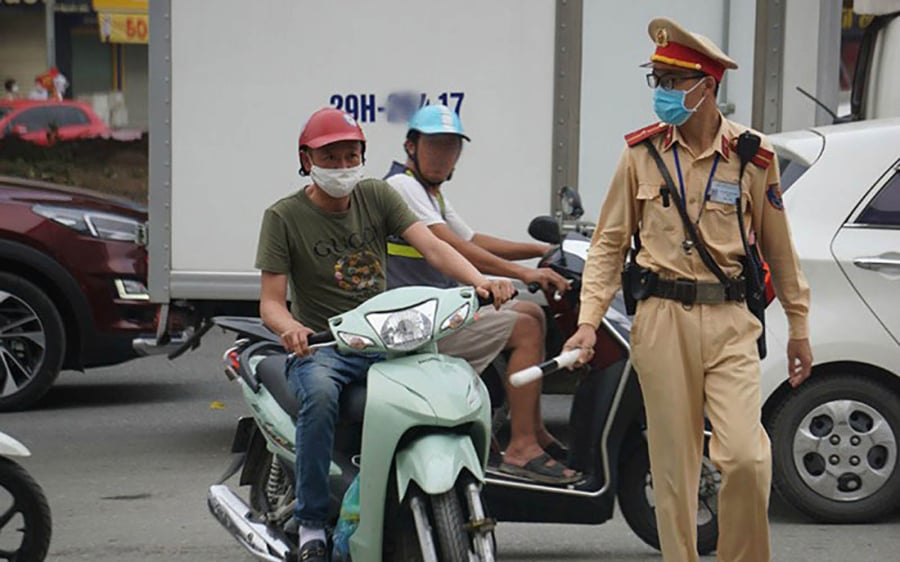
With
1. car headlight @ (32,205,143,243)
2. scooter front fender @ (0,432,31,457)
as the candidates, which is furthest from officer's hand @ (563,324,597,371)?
car headlight @ (32,205,143,243)

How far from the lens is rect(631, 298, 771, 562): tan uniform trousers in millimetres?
5070

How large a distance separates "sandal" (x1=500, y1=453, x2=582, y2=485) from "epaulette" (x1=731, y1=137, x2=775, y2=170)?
1.59 metres

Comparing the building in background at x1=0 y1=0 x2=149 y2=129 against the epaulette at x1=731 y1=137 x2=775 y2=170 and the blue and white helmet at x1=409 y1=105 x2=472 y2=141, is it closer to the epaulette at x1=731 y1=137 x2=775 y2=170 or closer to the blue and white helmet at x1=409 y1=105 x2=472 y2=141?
the blue and white helmet at x1=409 y1=105 x2=472 y2=141

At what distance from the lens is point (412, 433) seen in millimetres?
4996

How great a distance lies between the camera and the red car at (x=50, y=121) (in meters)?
22.5

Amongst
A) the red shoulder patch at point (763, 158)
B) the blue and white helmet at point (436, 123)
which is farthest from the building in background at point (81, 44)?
the red shoulder patch at point (763, 158)

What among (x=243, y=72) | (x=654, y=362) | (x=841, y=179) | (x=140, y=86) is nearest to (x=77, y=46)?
(x=140, y=86)

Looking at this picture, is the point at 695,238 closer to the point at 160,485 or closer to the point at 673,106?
the point at 673,106

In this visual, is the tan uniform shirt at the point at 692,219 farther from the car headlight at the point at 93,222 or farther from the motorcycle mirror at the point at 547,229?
the car headlight at the point at 93,222

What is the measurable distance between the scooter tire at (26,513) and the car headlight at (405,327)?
148 centimetres

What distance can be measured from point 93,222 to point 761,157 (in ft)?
19.1

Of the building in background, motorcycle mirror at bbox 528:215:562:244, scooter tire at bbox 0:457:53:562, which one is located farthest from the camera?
the building in background

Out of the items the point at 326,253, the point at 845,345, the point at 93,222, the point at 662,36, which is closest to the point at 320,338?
the point at 326,253

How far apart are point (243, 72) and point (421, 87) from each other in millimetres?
939
